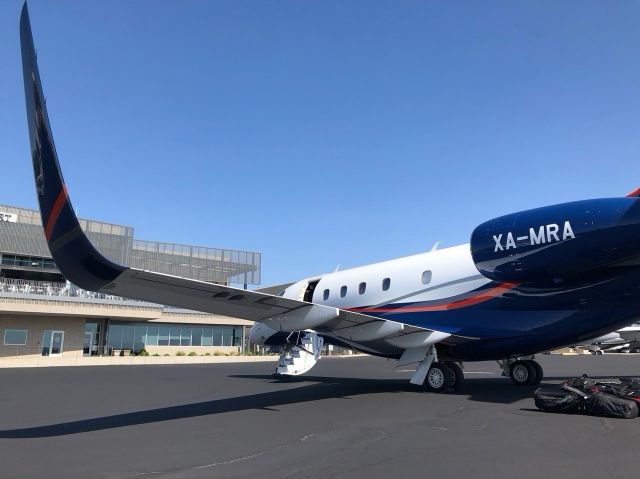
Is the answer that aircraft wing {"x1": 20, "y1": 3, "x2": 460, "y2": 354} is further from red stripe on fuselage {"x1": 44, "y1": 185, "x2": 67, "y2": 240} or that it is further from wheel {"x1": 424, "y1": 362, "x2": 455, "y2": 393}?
wheel {"x1": 424, "y1": 362, "x2": 455, "y2": 393}

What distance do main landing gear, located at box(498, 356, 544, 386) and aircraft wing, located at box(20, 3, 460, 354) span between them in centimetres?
421

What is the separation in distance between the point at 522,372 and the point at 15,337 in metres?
38.6

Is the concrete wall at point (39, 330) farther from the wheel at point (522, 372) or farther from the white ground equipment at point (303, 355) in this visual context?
the wheel at point (522, 372)

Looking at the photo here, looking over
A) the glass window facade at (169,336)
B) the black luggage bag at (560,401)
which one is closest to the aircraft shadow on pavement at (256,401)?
the black luggage bag at (560,401)

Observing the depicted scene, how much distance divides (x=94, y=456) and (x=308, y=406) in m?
5.23

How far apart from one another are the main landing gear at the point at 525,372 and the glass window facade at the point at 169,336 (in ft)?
134

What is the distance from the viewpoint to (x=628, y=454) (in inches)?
225

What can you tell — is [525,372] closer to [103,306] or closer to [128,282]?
[128,282]

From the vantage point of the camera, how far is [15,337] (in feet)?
127

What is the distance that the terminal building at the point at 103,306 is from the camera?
38.9 metres

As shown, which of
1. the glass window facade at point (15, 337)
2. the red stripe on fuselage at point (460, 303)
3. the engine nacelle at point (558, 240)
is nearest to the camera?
the engine nacelle at point (558, 240)

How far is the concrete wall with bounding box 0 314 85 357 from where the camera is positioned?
38.2 m

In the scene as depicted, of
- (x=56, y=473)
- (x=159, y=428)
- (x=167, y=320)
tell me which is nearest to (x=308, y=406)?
(x=159, y=428)

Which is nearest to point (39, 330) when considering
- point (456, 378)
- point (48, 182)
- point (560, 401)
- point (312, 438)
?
point (456, 378)
